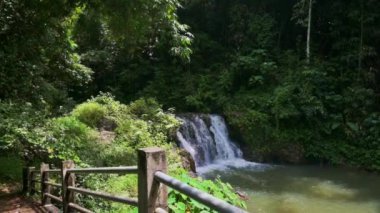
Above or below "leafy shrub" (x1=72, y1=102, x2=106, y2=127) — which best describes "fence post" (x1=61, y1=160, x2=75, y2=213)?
below

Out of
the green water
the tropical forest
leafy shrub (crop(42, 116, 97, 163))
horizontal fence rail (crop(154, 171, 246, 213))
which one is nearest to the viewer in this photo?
horizontal fence rail (crop(154, 171, 246, 213))

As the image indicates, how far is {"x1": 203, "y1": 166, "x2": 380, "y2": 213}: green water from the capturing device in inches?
429

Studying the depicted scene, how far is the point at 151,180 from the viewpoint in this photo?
2.64 m

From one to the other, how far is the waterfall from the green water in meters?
1.42

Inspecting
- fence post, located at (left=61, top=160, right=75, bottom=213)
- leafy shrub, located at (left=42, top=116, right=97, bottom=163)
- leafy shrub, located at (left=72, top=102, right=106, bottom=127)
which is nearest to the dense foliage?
leafy shrub, located at (left=72, top=102, right=106, bottom=127)

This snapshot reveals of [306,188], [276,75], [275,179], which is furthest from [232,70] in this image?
[306,188]

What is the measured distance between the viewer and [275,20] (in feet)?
72.3

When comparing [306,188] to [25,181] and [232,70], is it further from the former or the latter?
[232,70]

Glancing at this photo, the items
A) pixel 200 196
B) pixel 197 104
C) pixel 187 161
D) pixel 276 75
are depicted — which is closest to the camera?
pixel 200 196

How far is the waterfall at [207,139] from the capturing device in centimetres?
1584

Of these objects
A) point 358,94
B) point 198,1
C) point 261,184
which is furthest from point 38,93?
point 198,1

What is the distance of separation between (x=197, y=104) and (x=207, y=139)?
2.11m

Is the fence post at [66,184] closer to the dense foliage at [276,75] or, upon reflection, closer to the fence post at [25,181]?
the fence post at [25,181]

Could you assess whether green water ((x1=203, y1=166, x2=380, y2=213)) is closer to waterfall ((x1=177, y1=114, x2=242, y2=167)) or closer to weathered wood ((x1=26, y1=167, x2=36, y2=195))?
waterfall ((x1=177, y1=114, x2=242, y2=167))
